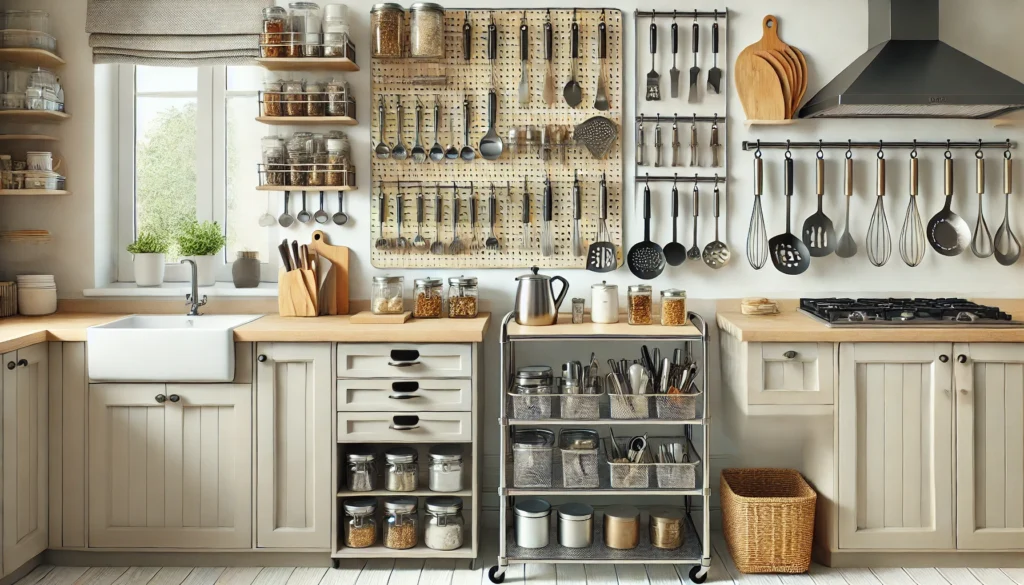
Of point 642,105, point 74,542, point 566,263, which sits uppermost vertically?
point 642,105

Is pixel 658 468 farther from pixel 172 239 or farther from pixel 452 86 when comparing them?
pixel 172 239

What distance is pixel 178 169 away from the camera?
12.5 feet

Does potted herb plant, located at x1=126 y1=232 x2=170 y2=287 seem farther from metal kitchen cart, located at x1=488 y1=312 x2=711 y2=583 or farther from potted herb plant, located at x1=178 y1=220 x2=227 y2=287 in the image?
metal kitchen cart, located at x1=488 y1=312 x2=711 y2=583

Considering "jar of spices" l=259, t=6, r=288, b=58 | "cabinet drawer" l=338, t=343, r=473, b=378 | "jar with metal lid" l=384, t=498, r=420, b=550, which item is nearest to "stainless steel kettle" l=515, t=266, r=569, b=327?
"cabinet drawer" l=338, t=343, r=473, b=378

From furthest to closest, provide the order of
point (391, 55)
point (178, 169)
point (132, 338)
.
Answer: point (178, 169), point (391, 55), point (132, 338)

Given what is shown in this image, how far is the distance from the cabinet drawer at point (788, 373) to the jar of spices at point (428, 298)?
1198 mm

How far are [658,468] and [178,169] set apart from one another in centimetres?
243

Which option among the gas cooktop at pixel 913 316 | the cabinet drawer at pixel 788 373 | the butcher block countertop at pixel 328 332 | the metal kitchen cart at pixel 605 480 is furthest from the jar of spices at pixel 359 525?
the gas cooktop at pixel 913 316

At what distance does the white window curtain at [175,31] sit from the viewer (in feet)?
11.7

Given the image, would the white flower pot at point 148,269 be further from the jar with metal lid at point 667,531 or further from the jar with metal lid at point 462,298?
the jar with metal lid at point 667,531

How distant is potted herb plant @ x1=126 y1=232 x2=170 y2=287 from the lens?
361 cm

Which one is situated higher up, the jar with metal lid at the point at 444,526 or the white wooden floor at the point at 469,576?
the jar with metal lid at the point at 444,526

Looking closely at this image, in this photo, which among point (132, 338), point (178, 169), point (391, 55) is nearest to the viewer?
point (132, 338)

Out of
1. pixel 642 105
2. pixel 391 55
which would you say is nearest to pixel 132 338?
pixel 391 55
